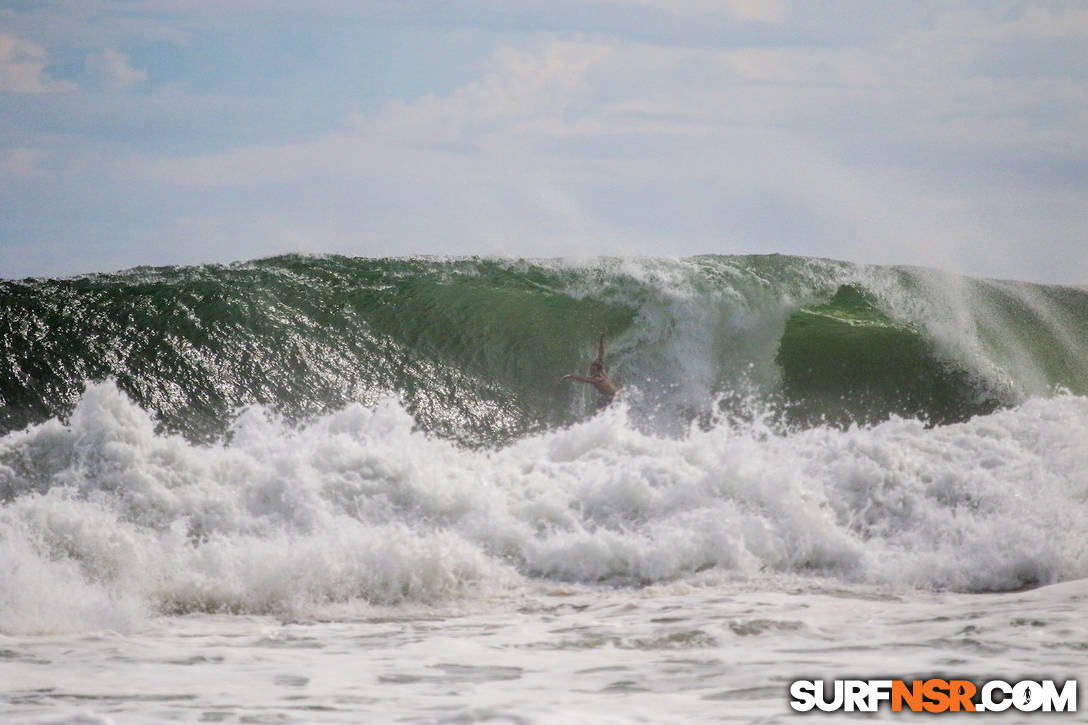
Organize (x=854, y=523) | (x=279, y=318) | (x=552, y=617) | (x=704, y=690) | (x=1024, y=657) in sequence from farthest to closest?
(x=279, y=318) < (x=854, y=523) < (x=552, y=617) < (x=1024, y=657) < (x=704, y=690)

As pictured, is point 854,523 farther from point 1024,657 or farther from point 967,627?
point 1024,657

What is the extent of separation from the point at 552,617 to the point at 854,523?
2.99 meters

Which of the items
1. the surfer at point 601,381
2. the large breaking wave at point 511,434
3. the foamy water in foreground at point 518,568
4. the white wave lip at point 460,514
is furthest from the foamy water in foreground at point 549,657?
the surfer at point 601,381

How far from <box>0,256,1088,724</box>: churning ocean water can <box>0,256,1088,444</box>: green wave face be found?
0.16 feet

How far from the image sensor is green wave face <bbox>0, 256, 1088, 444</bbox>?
10.5 m

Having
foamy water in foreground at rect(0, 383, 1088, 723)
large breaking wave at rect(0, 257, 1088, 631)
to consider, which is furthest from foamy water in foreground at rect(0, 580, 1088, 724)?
large breaking wave at rect(0, 257, 1088, 631)

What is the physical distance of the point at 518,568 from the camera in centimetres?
718

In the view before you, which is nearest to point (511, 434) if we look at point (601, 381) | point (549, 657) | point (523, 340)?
point (601, 381)

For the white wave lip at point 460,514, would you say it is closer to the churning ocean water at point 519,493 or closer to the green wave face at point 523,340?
the churning ocean water at point 519,493

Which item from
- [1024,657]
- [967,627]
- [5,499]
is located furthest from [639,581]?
[5,499]

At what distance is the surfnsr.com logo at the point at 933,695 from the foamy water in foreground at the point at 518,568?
0.40 ft

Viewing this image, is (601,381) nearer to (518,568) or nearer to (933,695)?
(518,568)

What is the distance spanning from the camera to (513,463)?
28.8 feet

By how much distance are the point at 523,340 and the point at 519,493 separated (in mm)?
4669
